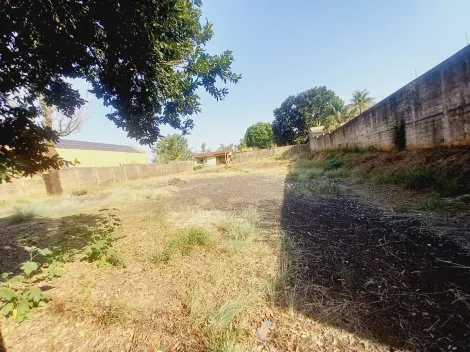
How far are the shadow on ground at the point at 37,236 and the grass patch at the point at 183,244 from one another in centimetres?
154

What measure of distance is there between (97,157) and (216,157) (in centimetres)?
1818

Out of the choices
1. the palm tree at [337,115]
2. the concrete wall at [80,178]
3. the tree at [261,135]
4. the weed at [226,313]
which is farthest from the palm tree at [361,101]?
the weed at [226,313]

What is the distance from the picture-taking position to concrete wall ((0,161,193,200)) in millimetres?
12453

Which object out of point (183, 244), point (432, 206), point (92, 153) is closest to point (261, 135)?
point (92, 153)

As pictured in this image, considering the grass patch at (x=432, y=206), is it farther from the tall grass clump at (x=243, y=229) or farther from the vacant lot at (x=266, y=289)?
the tall grass clump at (x=243, y=229)

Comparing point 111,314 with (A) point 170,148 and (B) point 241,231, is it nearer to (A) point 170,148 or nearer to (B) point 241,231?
(B) point 241,231

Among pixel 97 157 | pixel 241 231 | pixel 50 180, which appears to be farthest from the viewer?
pixel 97 157

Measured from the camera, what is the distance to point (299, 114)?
4062 cm

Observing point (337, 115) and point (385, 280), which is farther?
point (337, 115)

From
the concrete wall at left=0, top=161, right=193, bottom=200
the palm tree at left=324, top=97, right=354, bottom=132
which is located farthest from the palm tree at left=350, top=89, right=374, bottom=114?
the concrete wall at left=0, top=161, right=193, bottom=200

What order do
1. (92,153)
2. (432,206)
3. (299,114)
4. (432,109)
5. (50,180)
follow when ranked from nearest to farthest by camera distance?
(432,206) < (432,109) < (50,180) < (92,153) < (299,114)

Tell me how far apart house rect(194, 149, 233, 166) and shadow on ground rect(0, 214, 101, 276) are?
108 feet

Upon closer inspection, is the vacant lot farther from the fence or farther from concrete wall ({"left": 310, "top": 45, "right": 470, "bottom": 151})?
the fence

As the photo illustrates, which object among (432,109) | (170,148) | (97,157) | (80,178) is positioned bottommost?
(80,178)
